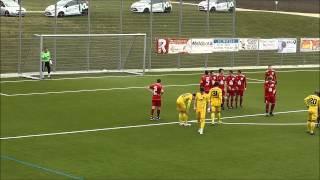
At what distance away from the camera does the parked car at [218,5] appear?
5408cm

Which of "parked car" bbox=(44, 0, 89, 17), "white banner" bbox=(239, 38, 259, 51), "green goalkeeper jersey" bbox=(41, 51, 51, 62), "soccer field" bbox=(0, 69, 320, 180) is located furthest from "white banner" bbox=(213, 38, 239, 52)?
"green goalkeeper jersey" bbox=(41, 51, 51, 62)

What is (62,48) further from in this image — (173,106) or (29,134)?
(29,134)

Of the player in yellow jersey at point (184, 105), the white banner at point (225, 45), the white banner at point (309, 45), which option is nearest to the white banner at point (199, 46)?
the white banner at point (225, 45)

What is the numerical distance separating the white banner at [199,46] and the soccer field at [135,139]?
1126cm

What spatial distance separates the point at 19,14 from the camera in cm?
4347

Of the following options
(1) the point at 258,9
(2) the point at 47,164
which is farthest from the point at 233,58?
(2) the point at 47,164

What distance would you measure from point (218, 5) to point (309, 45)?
28.2 feet

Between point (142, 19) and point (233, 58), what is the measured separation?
8.15 meters

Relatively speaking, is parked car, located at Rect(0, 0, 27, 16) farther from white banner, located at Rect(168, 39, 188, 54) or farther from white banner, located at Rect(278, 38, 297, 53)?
white banner, located at Rect(278, 38, 297, 53)

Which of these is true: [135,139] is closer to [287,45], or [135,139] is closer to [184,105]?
[184,105]

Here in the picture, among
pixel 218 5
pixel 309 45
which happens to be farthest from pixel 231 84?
pixel 309 45

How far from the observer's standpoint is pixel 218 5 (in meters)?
55.3

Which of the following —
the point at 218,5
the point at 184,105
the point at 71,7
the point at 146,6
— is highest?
the point at 218,5

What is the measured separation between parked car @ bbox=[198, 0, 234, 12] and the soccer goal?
696 cm
